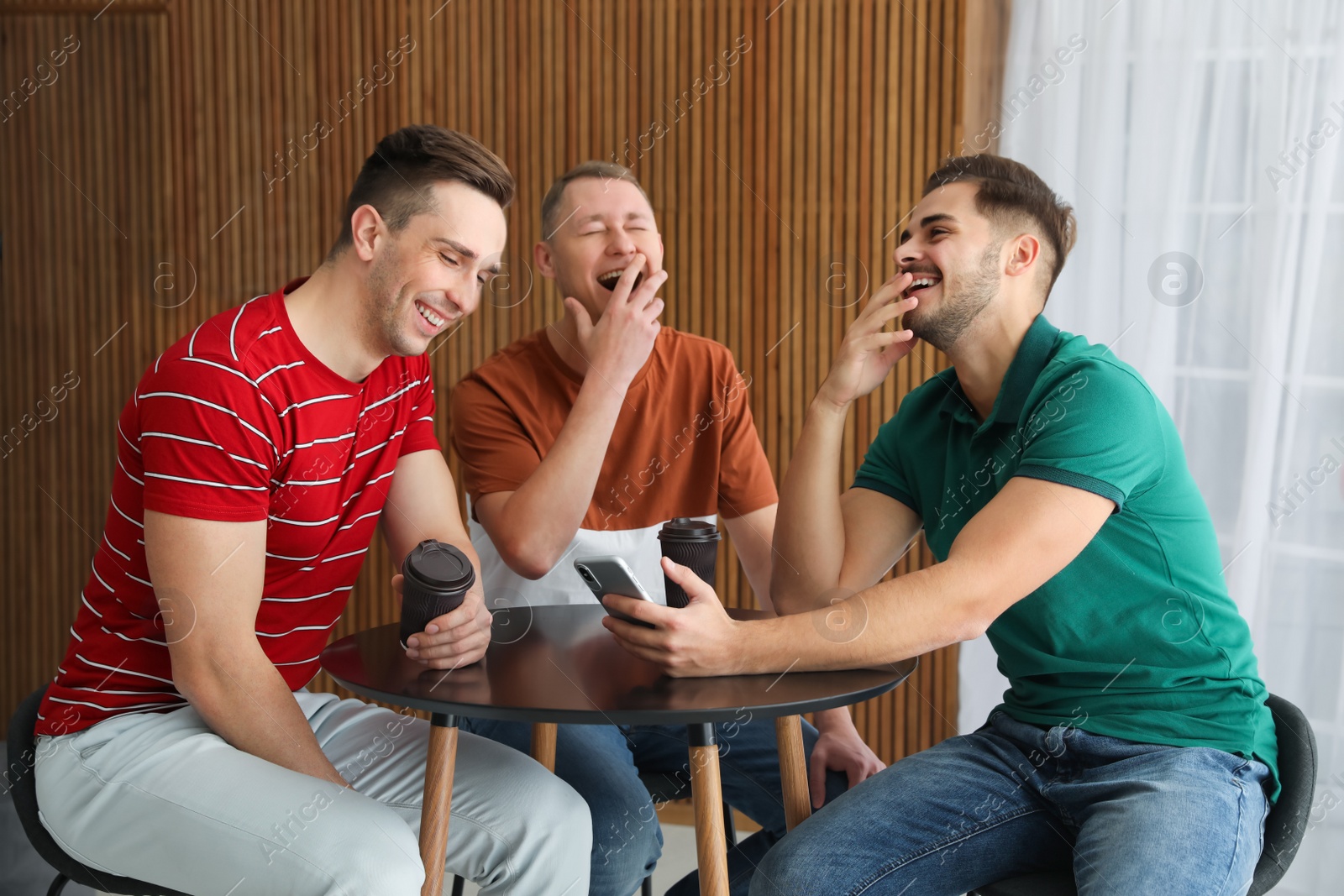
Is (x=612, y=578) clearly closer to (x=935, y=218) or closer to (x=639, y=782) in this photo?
(x=639, y=782)

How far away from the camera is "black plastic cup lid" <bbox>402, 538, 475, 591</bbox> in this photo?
152 centimetres

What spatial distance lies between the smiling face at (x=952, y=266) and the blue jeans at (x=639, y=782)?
77 centimetres

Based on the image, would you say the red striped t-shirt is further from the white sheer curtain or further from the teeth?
the white sheer curtain

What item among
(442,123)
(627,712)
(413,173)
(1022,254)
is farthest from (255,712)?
(442,123)

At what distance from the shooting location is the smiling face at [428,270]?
1.80 meters

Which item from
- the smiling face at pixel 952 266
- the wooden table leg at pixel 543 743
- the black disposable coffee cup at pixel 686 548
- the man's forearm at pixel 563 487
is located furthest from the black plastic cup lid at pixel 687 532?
the smiling face at pixel 952 266

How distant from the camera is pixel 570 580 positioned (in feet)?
7.31

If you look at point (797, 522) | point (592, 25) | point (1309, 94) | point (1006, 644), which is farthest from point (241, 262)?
point (1309, 94)

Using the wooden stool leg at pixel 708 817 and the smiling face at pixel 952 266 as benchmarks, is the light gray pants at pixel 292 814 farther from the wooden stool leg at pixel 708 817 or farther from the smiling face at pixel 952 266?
the smiling face at pixel 952 266

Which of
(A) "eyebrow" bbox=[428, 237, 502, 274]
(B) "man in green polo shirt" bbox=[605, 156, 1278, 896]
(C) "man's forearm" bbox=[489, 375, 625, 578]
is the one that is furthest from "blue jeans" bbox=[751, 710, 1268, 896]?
(A) "eyebrow" bbox=[428, 237, 502, 274]

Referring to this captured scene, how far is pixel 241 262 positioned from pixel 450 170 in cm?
205

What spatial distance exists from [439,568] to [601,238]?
100cm

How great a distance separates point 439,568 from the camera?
1.55m

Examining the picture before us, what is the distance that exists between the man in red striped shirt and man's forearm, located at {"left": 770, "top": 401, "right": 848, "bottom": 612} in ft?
1.75
